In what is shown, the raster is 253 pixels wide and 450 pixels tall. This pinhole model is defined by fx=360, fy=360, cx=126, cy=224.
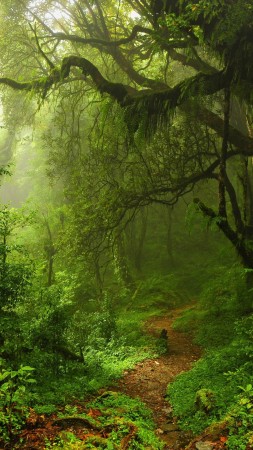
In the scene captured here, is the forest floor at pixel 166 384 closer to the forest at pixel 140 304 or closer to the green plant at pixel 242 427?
the forest at pixel 140 304

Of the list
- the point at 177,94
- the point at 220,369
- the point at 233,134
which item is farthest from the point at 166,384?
the point at 233,134

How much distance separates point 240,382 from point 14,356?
3.84m

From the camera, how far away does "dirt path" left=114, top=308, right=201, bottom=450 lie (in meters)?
5.59

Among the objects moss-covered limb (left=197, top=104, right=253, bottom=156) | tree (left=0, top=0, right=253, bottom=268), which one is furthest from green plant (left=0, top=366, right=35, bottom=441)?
moss-covered limb (left=197, top=104, right=253, bottom=156)

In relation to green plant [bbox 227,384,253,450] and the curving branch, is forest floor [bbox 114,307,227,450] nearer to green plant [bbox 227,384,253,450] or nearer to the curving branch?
green plant [bbox 227,384,253,450]

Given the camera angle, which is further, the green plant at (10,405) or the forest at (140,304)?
the forest at (140,304)

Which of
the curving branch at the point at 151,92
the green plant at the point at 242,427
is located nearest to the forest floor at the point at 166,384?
the green plant at the point at 242,427

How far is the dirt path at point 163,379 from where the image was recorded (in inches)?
220

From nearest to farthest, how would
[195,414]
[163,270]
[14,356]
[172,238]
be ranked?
1. [195,414]
2. [14,356]
3. [163,270]
4. [172,238]

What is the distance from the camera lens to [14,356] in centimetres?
619

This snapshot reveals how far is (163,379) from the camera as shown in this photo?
Answer: 320 inches

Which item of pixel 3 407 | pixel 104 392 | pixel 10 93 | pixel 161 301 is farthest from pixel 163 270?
pixel 3 407

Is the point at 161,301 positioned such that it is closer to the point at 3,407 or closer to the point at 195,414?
the point at 195,414

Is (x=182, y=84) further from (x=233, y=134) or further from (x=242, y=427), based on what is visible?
(x=242, y=427)
